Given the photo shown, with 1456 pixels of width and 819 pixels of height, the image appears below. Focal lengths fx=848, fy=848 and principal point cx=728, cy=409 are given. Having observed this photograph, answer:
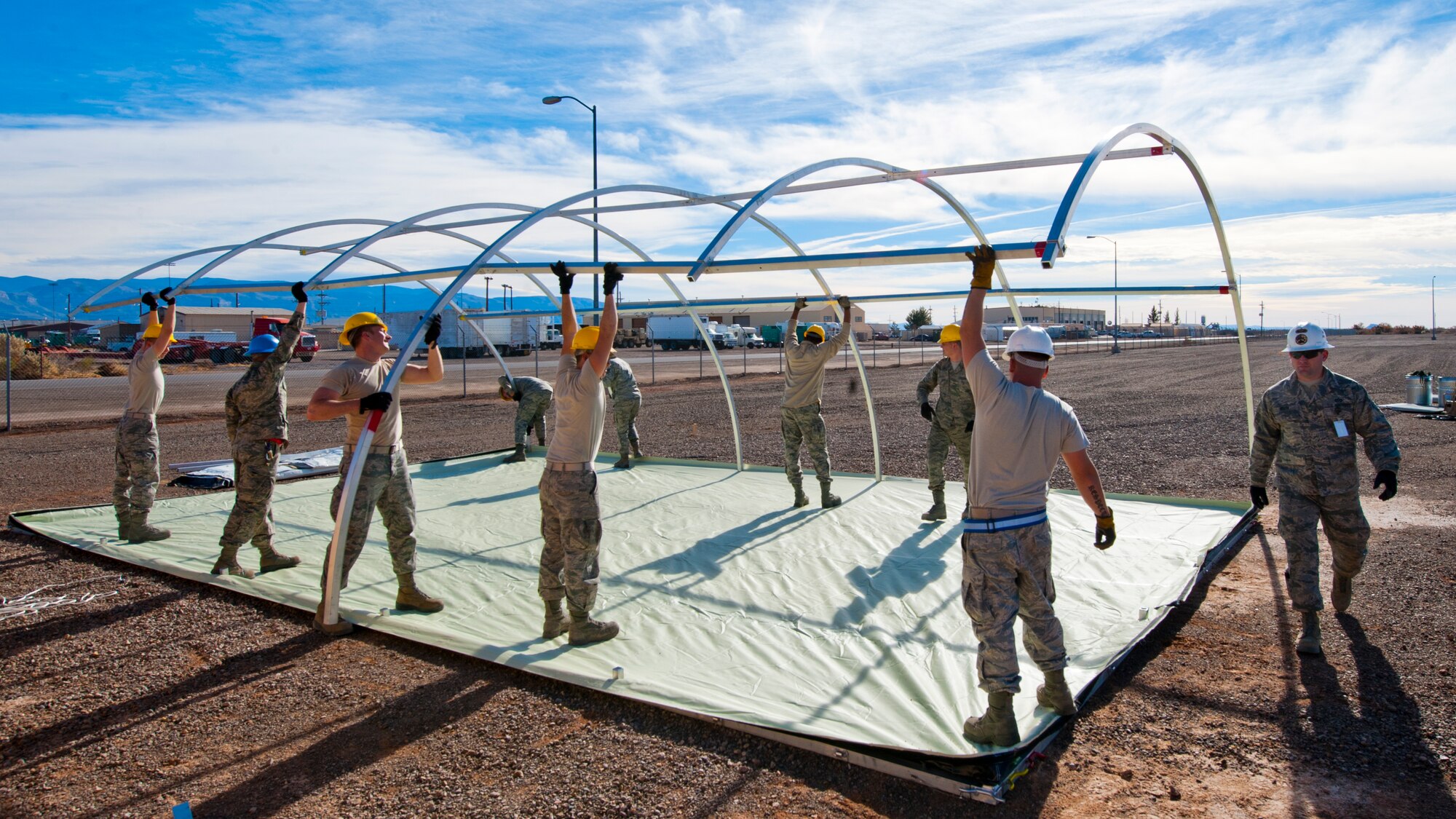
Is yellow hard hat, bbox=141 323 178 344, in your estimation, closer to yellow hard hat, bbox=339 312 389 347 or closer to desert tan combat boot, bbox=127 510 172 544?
desert tan combat boot, bbox=127 510 172 544

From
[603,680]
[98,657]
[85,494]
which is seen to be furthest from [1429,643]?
[85,494]

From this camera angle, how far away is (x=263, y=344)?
658 centimetres

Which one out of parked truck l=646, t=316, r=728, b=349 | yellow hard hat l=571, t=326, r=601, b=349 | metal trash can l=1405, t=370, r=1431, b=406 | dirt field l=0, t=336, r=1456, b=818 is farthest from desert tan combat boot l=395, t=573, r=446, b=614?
parked truck l=646, t=316, r=728, b=349

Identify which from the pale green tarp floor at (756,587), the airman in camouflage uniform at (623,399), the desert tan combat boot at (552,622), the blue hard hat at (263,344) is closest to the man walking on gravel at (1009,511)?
the pale green tarp floor at (756,587)

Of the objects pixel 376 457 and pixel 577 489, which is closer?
pixel 577 489

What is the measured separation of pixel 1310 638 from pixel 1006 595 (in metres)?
2.52

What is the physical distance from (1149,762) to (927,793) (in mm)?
1083

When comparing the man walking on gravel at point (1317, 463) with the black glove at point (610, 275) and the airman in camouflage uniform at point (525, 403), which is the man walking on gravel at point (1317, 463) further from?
the airman in camouflage uniform at point (525, 403)

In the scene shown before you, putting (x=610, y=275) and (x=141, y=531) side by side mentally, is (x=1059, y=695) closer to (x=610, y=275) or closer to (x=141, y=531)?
(x=610, y=275)

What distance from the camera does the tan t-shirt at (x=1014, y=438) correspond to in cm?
372

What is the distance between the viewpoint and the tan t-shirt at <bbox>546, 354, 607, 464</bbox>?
4887mm

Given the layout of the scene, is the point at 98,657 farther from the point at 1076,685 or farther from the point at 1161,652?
the point at 1161,652

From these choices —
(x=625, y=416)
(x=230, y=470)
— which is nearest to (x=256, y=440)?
(x=625, y=416)

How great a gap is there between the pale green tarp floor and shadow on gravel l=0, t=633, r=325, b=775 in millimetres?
493
